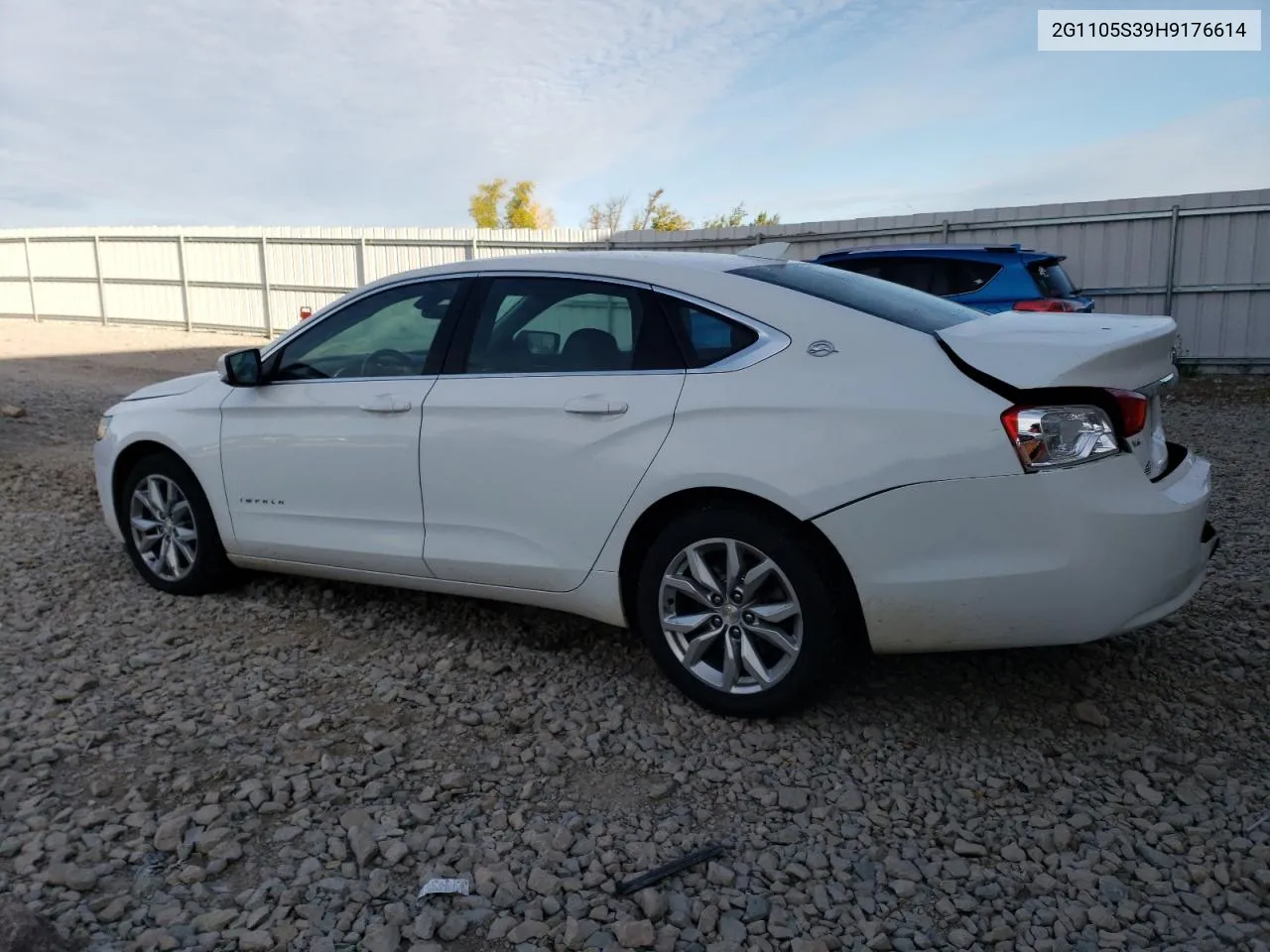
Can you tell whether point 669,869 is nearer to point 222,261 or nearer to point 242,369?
point 242,369

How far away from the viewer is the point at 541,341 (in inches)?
152

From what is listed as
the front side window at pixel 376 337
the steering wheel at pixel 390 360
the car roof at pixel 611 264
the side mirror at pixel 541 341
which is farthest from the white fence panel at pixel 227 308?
the side mirror at pixel 541 341

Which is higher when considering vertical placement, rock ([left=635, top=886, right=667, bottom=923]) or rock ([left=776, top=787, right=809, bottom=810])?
rock ([left=776, top=787, right=809, bottom=810])

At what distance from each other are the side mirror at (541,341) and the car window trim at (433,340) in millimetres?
351

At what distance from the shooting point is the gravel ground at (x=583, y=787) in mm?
2508

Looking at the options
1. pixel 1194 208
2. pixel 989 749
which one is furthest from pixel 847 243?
pixel 989 749

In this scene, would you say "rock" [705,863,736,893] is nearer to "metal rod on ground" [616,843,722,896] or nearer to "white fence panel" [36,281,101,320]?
"metal rod on ground" [616,843,722,896]

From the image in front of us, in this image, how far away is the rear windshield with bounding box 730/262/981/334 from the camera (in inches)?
134

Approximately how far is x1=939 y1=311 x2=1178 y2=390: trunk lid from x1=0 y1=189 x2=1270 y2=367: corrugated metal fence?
12065 mm

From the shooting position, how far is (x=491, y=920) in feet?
8.18

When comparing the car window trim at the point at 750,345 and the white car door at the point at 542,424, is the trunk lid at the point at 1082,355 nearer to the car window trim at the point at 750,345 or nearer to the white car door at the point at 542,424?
the car window trim at the point at 750,345

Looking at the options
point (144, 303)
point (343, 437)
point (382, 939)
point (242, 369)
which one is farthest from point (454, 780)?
point (144, 303)

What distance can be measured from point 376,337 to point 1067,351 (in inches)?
107

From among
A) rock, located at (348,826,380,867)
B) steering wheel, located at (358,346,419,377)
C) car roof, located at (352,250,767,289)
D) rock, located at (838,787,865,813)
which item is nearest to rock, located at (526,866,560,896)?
rock, located at (348,826,380,867)
